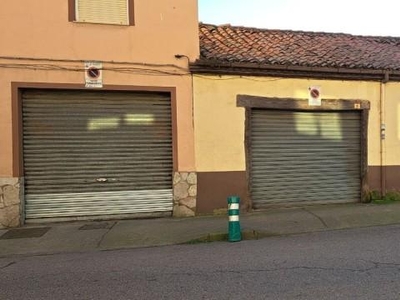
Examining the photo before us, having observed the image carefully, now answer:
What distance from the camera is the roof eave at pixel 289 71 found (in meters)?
10.9

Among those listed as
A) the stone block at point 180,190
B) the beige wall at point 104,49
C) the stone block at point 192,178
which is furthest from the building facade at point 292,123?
the beige wall at point 104,49

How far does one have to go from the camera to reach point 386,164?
Result: 1224cm

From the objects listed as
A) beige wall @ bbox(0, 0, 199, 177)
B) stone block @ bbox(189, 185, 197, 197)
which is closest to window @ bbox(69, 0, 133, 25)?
beige wall @ bbox(0, 0, 199, 177)

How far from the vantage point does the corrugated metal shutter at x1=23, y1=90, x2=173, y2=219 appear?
10.5m

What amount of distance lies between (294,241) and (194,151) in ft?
12.4

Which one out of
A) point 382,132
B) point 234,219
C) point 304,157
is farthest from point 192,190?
point 382,132

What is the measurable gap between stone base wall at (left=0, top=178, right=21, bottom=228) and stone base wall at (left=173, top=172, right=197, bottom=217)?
3.54 meters

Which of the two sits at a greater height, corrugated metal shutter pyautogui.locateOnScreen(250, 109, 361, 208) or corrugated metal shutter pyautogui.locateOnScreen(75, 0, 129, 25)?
corrugated metal shutter pyautogui.locateOnScreen(75, 0, 129, 25)

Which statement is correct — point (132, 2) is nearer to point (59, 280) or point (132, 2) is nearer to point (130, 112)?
point (130, 112)

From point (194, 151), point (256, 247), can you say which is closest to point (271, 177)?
point (194, 151)

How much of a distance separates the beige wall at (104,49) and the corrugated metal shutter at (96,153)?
399 millimetres

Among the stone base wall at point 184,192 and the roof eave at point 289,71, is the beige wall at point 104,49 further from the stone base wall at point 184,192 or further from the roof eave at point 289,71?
the roof eave at point 289,71

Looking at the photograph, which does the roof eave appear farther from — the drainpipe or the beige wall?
the beige wall

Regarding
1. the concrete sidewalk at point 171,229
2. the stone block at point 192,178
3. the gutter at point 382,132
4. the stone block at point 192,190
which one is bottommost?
the concrete sidewalk at point 171,229
